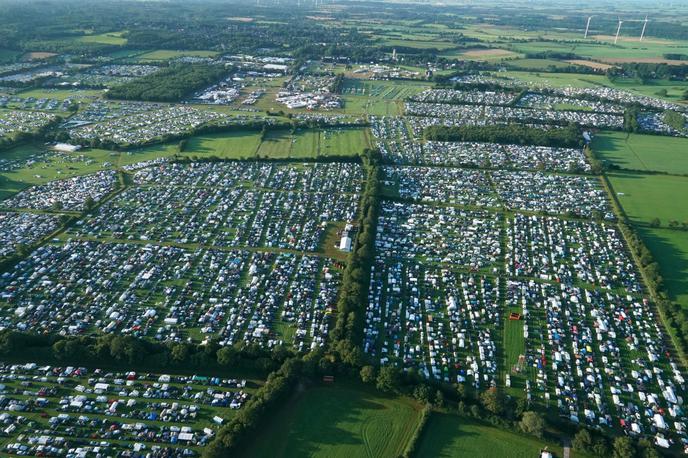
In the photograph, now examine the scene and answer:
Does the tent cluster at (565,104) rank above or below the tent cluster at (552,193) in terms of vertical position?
above

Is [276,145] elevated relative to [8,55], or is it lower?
lower

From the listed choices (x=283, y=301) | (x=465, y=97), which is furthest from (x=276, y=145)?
(x=465, y=97)

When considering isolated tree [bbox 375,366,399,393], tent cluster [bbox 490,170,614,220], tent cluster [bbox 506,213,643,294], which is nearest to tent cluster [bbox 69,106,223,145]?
tent cluster [bbox 490,170,614,220]

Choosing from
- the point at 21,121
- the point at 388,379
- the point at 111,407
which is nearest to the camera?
the point at 111,407

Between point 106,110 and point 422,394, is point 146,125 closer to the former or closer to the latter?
point 106,110

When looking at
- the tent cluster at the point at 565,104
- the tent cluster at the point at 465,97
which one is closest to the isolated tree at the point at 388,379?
the tent cluster at the point at 465,97

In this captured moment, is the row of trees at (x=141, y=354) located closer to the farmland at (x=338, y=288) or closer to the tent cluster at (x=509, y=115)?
the farmland at (x=338, y=288)
